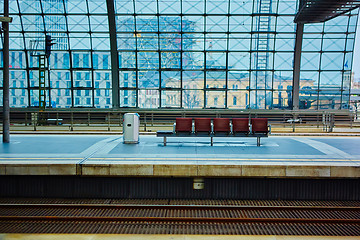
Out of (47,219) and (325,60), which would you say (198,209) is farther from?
(325,60)

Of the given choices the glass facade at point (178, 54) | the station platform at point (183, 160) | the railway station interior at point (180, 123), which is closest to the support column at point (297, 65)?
the railway station interior at point (180, 123)

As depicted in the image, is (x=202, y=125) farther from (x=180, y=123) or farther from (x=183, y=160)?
(x=183, y=160)

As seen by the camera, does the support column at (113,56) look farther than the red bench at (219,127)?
Yes

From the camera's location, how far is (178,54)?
23781 mm

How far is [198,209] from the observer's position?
310 inches

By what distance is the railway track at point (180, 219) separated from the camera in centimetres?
681

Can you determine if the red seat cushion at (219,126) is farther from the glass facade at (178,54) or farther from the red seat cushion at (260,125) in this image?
the glass facade at (178,54)

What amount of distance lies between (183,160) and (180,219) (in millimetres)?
1936

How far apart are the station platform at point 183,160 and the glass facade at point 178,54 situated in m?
13.6

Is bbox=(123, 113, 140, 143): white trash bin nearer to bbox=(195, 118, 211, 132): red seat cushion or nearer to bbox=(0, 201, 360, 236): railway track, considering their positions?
bbox=(195, 118, 211, 132): red seat cushion

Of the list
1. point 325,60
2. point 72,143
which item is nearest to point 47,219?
point 72,143

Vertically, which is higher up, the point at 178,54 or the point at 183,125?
the point at 178,54

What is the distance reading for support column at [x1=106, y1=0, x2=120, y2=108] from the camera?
22.8m

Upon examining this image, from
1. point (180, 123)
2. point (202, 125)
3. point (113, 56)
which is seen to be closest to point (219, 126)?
point (202, 125)
